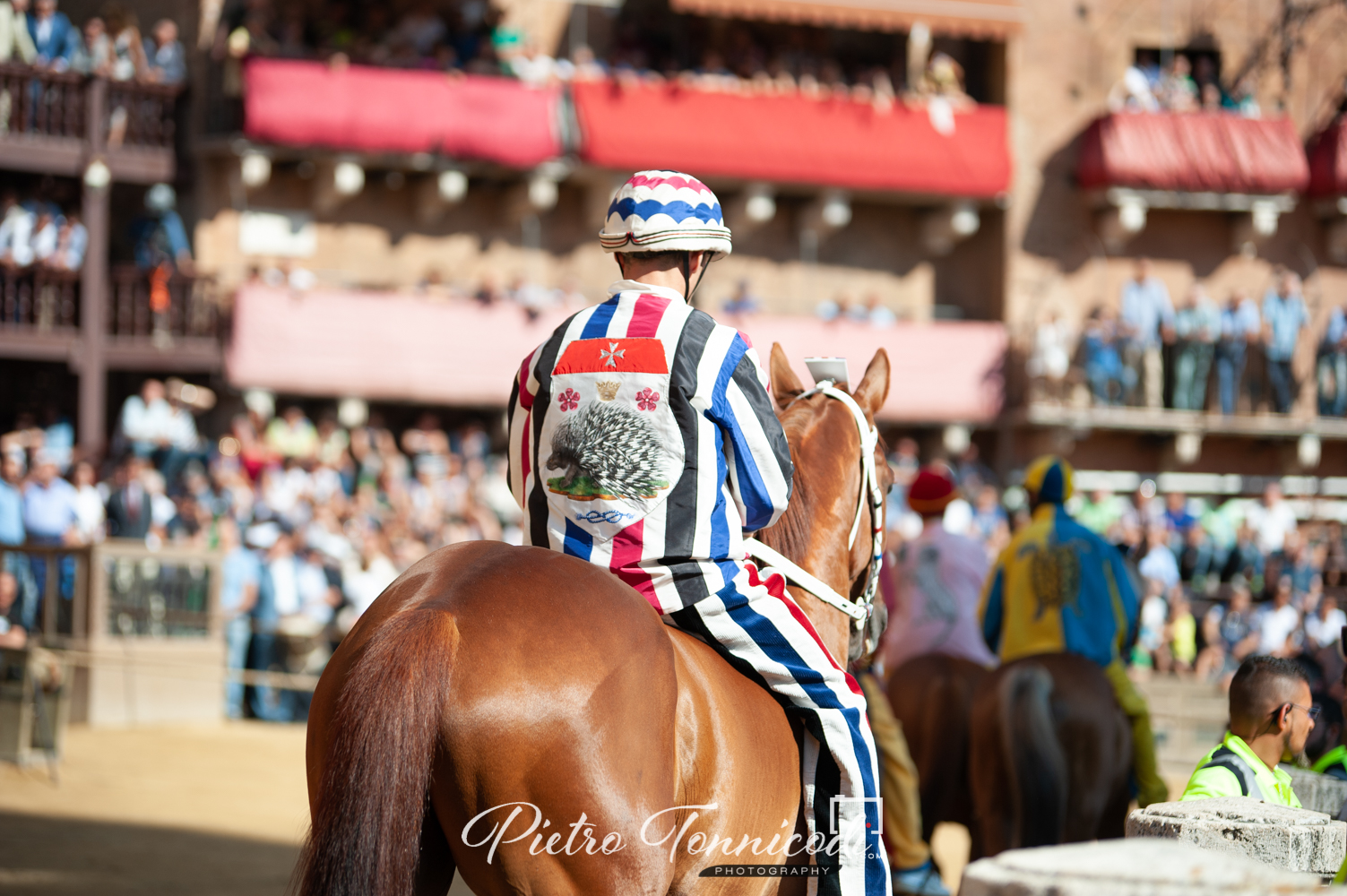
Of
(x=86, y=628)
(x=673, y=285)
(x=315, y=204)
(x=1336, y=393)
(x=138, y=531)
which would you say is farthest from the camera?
(x=1336, y=393)

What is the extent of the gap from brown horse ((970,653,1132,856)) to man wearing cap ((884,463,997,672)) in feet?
3.92

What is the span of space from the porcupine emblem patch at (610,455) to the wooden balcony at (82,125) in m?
18.1

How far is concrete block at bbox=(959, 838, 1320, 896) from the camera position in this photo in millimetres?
2188

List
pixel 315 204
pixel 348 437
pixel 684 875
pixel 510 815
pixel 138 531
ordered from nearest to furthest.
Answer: pixel 510 815 < pixel 684 875 < pixel 138 531 < pixel 348 437 < pixel 315 204

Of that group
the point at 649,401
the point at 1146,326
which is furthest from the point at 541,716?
the point at 1146,326

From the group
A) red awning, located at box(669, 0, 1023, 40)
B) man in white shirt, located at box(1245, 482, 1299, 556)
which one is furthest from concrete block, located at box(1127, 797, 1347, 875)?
red awning, located at box(669, 0, 1023, 40)

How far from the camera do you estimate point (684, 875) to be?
3.12 meters

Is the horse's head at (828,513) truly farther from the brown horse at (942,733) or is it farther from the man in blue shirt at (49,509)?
the man in blue shirt at (49,509)

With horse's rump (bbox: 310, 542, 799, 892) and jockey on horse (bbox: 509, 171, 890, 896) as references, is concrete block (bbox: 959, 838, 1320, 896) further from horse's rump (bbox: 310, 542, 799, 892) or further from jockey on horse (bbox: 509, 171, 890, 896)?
jockey on horse (bbox: 509, 171, 890, 896)

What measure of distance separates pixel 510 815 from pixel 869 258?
2175 centimetres

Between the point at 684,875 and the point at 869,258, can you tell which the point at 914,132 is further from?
the point at 684,875

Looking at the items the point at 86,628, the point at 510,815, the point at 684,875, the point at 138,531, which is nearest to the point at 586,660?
the point at 510,815

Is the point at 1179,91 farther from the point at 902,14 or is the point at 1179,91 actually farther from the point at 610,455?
the point at 610,455

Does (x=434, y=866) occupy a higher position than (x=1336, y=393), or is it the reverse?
(x=1336, y=393)
